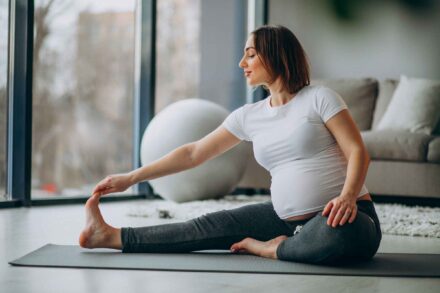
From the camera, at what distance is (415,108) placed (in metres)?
4.81

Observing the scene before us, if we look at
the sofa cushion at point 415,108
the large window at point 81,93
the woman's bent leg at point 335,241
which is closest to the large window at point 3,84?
the large window at point 81,93

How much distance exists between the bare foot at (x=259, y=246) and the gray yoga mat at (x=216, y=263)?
2 centimetres

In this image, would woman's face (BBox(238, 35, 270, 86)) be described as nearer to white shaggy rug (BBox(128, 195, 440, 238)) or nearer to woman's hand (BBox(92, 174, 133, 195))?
woman's hand (BBox(92, 174, 133, 195))

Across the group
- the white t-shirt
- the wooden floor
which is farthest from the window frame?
the white t-shirt

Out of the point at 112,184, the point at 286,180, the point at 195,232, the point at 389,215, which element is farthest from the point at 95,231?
the point at 389,215

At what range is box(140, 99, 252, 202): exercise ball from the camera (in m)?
4.28

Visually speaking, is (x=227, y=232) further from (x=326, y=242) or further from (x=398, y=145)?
(x=398, y=145)

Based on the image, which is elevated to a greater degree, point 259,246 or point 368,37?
point 368,37

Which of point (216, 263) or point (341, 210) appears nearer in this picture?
point (341, 210)

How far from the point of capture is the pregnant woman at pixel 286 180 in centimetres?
203

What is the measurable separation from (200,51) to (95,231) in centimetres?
359

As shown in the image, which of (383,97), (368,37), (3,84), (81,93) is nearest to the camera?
(3,84)

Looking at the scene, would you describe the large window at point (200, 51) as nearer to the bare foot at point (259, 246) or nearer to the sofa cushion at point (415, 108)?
the sofa cushion at point (415, 108)

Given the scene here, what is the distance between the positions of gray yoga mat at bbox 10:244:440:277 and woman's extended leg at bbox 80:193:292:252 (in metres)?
0.03
